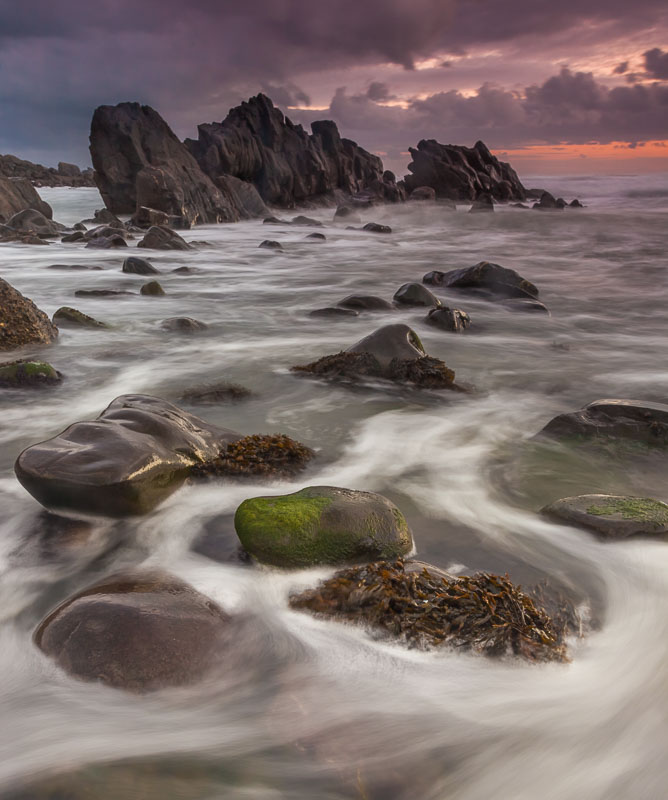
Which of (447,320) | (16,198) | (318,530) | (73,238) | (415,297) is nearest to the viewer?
(318,530)

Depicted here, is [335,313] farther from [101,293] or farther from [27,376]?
[27,376]

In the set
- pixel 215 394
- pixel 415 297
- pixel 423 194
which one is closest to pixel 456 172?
pixel 423 194

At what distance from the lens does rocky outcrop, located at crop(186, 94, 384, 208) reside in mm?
38856

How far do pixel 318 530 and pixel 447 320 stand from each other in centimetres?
580

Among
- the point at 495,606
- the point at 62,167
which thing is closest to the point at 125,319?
the point at 495,606

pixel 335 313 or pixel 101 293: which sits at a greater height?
pixel 101 293

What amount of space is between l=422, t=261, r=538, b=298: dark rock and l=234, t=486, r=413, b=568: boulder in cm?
810

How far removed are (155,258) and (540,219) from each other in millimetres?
22039

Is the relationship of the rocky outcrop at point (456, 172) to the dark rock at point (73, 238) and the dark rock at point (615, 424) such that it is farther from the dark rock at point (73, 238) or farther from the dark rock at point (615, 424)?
the dark rock at point (615, 424)

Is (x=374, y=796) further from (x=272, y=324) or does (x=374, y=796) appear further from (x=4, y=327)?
(x=272, y=324)

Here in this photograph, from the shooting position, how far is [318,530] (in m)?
2.73

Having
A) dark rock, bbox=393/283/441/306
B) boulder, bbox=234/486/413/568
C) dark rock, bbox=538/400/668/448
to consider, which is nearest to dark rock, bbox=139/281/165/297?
dark rock, bbox=393/283/441/306

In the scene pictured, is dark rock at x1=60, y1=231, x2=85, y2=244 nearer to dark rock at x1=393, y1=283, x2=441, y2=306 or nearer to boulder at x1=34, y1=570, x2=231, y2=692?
dark rock at x1=393, y1=283, x2=441, y2=306

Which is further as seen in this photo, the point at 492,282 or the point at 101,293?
the point at 492,282
